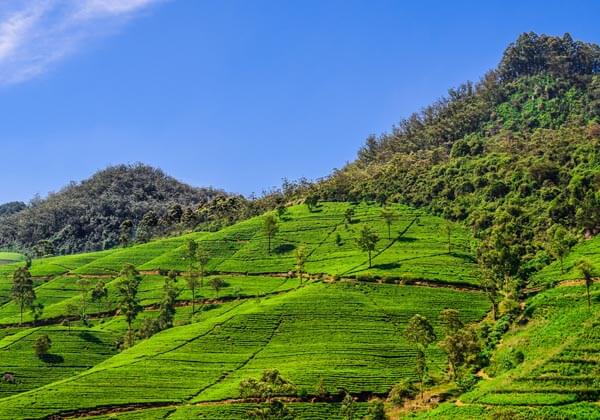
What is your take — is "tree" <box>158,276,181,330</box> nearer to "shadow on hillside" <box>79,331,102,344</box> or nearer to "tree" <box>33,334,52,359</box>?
"shadow on hillside" <box>79,331,102,344</box>

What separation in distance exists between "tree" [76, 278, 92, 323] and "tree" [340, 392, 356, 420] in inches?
2264

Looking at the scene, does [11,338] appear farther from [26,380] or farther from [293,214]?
[293,214]

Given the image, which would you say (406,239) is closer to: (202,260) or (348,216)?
(348,216)

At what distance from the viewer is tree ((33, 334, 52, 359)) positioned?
94.7 m

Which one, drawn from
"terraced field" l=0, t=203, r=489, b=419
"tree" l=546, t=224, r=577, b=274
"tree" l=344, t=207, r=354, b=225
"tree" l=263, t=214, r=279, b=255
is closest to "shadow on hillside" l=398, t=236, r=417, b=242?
"terraced field" l=0, t=203, r=489, b=419

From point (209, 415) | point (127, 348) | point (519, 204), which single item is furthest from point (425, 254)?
point (209, 415)

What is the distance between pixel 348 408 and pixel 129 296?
170 feet

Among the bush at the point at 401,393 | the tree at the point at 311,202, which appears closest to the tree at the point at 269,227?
the tree at the point at 311,202

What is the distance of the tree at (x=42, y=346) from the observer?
94688 mm

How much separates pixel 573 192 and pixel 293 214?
6229cm

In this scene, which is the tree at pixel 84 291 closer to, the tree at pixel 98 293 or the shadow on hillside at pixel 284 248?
the tree at pixel 98 293

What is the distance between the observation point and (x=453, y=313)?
78438mm

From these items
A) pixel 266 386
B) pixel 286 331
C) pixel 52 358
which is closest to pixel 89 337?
pixel 52 358

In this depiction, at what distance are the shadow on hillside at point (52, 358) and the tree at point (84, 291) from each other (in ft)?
62.5
